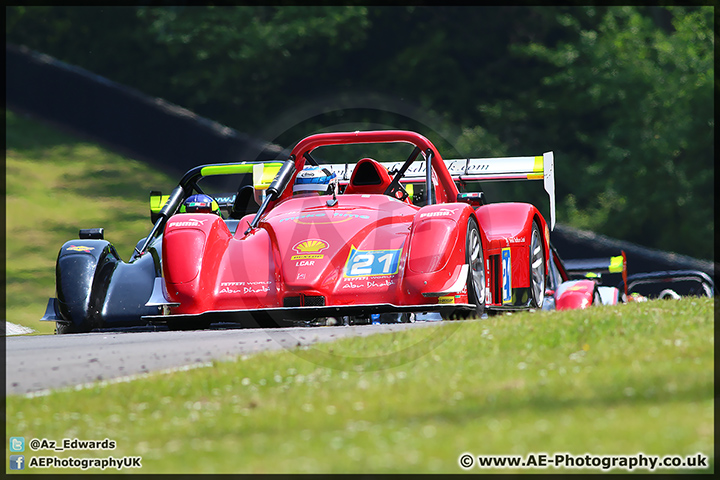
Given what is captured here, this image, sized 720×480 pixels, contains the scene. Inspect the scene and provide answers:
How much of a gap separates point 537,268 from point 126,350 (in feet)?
15.6

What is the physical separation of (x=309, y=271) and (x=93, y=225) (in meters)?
14.6

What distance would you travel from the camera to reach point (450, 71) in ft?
102

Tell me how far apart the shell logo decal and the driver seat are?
1410 millimetres

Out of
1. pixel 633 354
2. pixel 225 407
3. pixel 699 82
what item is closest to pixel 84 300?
pixel 225 407

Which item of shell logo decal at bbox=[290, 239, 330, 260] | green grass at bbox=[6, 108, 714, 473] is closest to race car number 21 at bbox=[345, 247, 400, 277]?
shell logo decal at bbox=[290, 239, 330, 260]

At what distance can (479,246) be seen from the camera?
9352 millimetres

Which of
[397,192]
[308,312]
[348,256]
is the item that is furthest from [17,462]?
[397,192]

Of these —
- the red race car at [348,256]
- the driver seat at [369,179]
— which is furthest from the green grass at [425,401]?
the driver seat at [369,179]

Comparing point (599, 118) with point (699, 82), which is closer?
point (699, 82)

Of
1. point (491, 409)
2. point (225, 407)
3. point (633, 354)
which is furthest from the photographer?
point (633, 354)

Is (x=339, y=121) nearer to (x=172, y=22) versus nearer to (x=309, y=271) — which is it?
(x=172, y=22)

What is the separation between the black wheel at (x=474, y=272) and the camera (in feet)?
29.0

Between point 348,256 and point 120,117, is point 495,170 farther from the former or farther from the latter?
point 120,117

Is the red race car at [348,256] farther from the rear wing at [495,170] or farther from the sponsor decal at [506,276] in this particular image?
the rear wing at [495,170]
